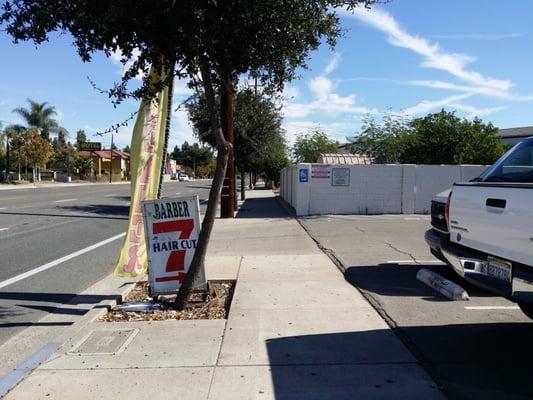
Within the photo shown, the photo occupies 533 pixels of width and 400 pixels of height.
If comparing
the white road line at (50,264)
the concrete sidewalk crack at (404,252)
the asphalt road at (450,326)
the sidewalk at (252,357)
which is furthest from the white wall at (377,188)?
the sidewalk at (252,357)

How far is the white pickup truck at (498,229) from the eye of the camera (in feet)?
14.6

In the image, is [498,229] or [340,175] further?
[340,175]

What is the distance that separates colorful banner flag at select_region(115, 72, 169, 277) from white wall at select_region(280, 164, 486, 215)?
501 inches

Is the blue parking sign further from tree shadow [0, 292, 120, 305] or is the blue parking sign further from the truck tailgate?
the truck tailgate

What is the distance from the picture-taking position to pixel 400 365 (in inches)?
189

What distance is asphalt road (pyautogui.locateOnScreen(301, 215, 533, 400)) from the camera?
14.9ft

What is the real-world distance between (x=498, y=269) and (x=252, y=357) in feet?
7.38

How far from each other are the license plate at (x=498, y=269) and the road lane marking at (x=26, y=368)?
13.4 ft

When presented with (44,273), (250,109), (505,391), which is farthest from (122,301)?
(250,109)

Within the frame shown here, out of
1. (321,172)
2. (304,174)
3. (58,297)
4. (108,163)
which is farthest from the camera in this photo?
(108,163)

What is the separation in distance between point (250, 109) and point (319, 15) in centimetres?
1901

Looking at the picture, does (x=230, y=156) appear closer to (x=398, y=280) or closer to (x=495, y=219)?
(x=398, y=280)

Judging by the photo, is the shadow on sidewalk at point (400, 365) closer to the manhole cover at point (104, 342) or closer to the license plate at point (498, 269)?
the license plate at point (498, 269)

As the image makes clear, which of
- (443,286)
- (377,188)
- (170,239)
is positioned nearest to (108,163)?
(377,188)
